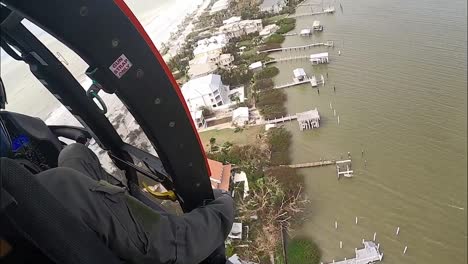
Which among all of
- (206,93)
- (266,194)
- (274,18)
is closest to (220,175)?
(266,194)

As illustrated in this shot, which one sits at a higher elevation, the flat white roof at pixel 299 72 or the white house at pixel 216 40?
the white house at pixel 216 40

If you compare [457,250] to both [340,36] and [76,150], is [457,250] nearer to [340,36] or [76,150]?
[76,150]

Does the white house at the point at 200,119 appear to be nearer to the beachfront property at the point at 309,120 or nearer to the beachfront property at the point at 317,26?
the beachfront property at the point at 309,120

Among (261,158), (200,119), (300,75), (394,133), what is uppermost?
(200,119)

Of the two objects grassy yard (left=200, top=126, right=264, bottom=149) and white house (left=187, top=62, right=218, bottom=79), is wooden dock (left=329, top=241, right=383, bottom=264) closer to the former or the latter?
grassy yard (left=200, top=126, right=264, bottom=149)

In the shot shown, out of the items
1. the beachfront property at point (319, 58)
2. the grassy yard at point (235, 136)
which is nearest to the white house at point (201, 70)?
the grassy yard at point (235, 136)

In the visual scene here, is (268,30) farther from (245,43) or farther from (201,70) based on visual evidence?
(201,70)

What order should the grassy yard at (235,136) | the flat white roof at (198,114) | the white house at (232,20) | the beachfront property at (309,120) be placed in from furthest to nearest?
1. the white house at (232,20)
2. the flat white roof at (198,114)
3. the grassy yard at (235,136)
4. the beachfront property at (309,120)
